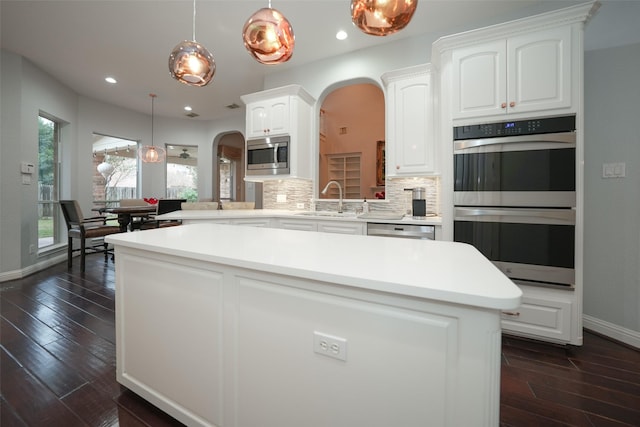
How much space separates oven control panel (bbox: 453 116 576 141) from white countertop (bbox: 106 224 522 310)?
137 cm

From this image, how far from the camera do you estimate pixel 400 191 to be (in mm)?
3311

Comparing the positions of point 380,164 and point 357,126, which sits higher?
point 357,126

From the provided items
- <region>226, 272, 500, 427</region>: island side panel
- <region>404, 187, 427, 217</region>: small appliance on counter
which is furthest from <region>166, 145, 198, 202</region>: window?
<region>226, 272, 500, 427</region>: island side panel

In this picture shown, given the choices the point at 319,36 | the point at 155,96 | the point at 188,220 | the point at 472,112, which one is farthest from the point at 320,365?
the point at 155,96

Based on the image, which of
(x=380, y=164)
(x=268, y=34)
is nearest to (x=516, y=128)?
(x=268, y=34)

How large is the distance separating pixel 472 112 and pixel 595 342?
207 centimetres

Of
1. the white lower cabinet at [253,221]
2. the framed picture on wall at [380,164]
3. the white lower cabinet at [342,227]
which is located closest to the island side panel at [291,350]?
the white lower cabinet at [253,221]

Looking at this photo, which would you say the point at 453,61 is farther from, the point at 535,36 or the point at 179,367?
the point at 179,367

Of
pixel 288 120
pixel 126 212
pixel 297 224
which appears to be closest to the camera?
pixel 297 224

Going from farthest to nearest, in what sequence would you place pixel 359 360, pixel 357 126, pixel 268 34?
pixel 357 126, pixel 268 34, pixel 359 360

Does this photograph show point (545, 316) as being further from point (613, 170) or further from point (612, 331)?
point (613, 170)

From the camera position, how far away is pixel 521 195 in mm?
2098

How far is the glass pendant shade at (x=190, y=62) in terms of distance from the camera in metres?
1.70

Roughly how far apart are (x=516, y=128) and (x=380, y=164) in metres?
4.30
